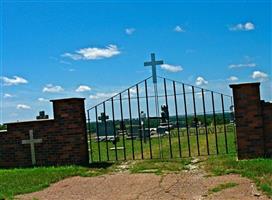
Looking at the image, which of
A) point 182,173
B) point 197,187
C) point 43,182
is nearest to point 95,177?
point 43,182

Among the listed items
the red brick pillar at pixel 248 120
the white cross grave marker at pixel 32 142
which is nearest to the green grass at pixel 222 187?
the red brick pillar at pixel 248 120

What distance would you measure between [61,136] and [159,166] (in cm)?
305

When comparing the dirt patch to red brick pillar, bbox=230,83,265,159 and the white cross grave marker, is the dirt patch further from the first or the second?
the white cross grave marker

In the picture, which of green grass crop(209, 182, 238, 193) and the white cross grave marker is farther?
the white cross grave marker

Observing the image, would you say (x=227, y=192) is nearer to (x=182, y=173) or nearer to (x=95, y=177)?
(x=182, y=173)

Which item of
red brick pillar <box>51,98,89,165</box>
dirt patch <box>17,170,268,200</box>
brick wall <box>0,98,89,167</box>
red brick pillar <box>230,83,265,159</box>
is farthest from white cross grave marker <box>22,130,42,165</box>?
red brick pillar <box>230,83,265,159</box>

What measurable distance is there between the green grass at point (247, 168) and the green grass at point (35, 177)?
8.55ft

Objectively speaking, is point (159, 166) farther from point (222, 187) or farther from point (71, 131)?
point (222, 187)

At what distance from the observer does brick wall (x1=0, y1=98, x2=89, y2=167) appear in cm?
1236

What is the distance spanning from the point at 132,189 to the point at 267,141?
4114 millimetres

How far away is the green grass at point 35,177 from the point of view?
29.4ft

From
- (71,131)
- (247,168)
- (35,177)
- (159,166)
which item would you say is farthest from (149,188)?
(71,131)

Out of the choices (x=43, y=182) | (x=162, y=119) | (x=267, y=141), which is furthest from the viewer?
(x=162, y=119)

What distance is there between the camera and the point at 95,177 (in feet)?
33.6
